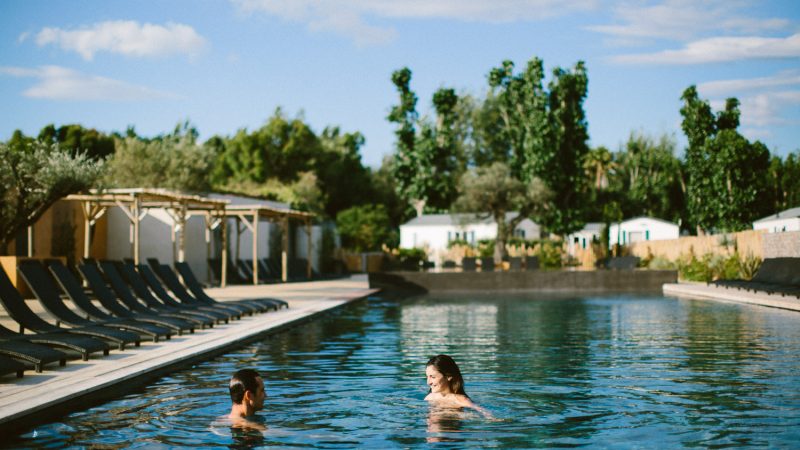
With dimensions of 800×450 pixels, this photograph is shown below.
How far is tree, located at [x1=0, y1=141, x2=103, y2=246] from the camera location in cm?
2152

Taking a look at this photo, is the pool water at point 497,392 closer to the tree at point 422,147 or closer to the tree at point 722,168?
the tree at point 722,168

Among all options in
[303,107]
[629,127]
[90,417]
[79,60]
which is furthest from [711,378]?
[629,127]

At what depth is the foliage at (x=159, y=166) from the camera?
5431 cm

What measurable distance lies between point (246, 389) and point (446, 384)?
159cm

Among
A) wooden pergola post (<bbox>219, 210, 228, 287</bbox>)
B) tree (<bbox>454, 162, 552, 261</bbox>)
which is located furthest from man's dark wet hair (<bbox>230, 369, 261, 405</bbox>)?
tree (<bbox>454, 162, 552, 261</bbox>)

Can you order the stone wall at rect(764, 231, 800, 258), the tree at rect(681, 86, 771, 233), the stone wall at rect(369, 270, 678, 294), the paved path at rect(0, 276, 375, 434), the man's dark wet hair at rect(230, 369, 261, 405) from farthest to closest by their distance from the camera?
1. the tree at rect(681, 86, 771, 233)
2. the stone wall at rect(369, 270, 678, 294)
3. the stone wall at rect(764, 231, 800, 258)
4. the man's dark wet hair at rect(230, 369, 261, 405)
5. the paved path at rect(0, 276, 375, 434)

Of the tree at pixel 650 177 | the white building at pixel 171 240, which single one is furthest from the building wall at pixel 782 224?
the white building at pixel 171 240

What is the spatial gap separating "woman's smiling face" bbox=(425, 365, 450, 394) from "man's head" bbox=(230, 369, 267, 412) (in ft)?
4.39

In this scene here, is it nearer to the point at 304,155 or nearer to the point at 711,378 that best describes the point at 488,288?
the point at 711,378

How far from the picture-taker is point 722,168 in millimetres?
47781

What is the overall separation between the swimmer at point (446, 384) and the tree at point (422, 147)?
48961mm

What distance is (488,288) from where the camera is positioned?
28922mm

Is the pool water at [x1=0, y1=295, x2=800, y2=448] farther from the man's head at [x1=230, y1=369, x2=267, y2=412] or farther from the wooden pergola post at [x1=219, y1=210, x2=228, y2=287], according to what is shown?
the wooden pergola post at [x1=219, y1=210, x2=228, y2=287]

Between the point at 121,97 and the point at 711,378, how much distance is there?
220 ft
